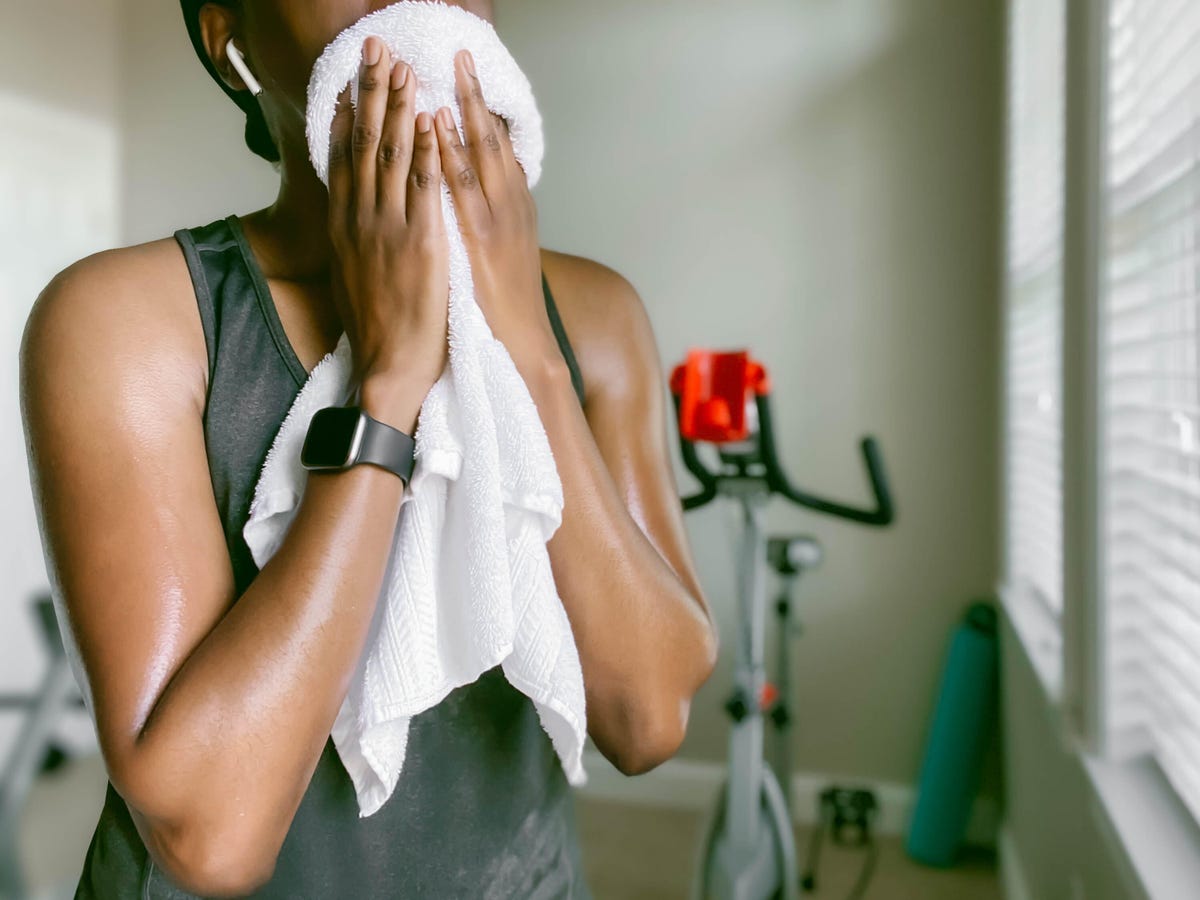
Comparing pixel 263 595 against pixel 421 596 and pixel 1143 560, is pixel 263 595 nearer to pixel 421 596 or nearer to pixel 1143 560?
pixel 421 596

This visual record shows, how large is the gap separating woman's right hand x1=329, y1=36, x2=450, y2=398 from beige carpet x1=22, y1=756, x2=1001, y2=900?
1541mm

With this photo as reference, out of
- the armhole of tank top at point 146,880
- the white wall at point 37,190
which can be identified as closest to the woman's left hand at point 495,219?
the armhole of tank top at point 146,880

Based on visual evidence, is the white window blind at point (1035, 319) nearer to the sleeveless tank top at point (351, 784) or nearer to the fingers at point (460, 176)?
the sleeveless tank top at point (351, 784)

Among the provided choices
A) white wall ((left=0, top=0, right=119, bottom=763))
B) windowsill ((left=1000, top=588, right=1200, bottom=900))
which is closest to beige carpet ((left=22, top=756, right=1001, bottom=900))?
white wall ((left=0, top=0, right=119, bottom=763))

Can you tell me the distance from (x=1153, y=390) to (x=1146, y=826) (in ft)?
1.60

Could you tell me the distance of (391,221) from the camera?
0.58 meters

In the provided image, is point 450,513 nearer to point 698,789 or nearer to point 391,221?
point 391,221

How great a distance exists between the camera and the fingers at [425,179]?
573mm

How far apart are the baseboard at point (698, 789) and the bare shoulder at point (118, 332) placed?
2108 millimetres

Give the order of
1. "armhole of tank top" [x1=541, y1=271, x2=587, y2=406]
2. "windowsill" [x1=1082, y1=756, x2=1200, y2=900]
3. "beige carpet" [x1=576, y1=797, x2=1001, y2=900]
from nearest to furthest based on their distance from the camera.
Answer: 1. "armhole of tank top" [x1=541, y1=271, x2=587, y2=406]
2. "windowsill" [x1=1082, y1=756, x2=1200, y2=900]
3. "beige carpet" [x1=576, y1=797, x2=1001, y2=900]

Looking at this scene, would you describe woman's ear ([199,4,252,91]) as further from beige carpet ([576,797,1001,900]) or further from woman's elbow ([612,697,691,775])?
beige carpet ([576,797,1001,900])

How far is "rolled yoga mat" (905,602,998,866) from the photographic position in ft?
7.35

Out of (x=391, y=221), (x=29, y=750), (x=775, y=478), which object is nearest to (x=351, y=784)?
(x=391, y=221)

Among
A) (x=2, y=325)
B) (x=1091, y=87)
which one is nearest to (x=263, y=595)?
(x=1091, y=87)
